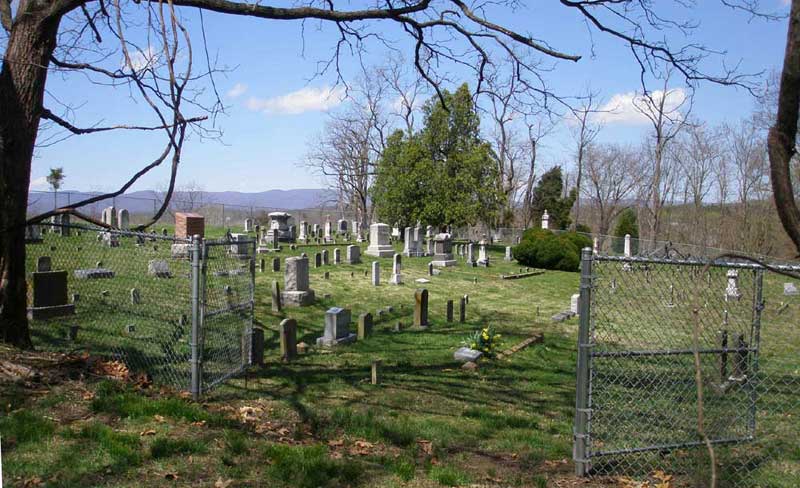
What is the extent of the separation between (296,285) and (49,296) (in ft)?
18.4

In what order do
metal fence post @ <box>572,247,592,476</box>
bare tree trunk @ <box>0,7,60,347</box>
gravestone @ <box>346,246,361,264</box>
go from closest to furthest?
metal fence post @ <box>572,247,592,476</box>
bare tree trunk @ <box>0,7,60,347</box>
gravestone @ <box>346,246,361,264</box>

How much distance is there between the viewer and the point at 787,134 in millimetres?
2598

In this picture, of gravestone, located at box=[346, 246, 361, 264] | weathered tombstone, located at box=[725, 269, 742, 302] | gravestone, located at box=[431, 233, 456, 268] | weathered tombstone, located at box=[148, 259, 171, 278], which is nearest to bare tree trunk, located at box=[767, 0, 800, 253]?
weathered tombstone, located at box=[725, 269, 742, 302]

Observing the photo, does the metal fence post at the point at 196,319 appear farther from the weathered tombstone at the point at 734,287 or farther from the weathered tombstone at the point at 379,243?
the weathered tombstone at the point at 379,243

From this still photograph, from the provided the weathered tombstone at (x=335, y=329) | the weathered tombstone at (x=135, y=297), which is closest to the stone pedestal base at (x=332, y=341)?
the weathered tombstone at (x=335, y=329)

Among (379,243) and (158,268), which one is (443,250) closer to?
(379,243)

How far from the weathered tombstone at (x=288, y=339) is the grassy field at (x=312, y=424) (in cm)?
30

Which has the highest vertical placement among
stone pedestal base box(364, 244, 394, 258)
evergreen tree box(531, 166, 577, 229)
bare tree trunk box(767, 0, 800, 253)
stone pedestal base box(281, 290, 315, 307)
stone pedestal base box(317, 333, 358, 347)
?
evergreen tree box(531, 166, 577, 229)

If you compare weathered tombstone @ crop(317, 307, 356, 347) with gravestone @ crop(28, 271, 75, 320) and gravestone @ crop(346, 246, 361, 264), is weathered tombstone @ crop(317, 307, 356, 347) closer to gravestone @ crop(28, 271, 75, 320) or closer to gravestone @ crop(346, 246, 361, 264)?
gravestone @ crop(28, 271, 75, 320)

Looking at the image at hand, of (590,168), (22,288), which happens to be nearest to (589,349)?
(22,288)

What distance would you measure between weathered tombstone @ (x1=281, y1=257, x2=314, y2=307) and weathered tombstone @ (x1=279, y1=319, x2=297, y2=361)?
17.5 feet

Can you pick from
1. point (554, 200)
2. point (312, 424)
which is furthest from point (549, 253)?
point (554, 200)

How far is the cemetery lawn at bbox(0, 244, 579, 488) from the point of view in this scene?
15.1 feet

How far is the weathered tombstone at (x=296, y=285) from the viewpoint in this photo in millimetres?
14461
